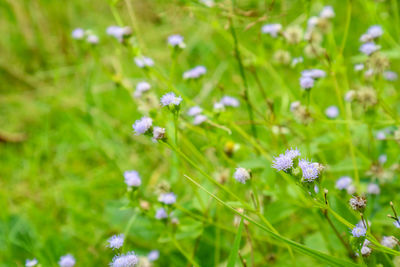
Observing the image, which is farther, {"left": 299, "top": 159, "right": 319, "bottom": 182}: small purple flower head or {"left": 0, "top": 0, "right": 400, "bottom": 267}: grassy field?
{"left": 0, "top": 0, "right": 400, "bottom": 267}: grassy field

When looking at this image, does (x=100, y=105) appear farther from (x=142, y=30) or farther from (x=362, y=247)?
(x=362, y=247)

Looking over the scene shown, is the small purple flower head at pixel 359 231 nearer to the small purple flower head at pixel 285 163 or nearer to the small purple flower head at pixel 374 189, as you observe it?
the small purple flower head at pixel 285 163

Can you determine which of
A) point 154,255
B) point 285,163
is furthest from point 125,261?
point 154,255

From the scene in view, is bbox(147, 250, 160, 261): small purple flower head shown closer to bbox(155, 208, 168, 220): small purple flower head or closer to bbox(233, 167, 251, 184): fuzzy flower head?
bbox(155, 208, 168, 220): small purple flower head

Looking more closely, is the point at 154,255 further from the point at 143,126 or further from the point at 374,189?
the point at 374,189

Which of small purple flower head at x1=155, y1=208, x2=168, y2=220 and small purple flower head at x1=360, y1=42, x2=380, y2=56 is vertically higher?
small purple flower head at x1=360, y1=42, x2=380, y2=56

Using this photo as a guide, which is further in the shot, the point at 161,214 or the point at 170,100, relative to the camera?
the point at 161,214

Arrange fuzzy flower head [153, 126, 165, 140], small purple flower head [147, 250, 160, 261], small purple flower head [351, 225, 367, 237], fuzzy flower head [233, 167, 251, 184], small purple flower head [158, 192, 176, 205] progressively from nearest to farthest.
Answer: small purple flower head [351, 225, 367, 237] → fuzzy flower head [153, 126, 165, 140] → fuzzy flower head [233, 167, 251, 184] → small purple flower head [158, 192, 176, 205] → small purple flower head [147, 250, 160, 261]

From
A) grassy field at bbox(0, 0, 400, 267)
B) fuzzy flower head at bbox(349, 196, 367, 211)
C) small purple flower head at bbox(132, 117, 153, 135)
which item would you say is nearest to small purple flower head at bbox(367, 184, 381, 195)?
grassy field at bbox(0, 0, 400, 267)
